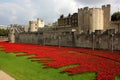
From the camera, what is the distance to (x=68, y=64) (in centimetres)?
2266

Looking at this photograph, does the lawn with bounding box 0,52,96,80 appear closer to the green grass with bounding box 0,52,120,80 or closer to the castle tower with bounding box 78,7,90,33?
the green grass with bounding box 0,52,120,80

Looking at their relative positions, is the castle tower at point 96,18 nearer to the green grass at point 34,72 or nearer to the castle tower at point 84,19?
the castle tower at point 84,19

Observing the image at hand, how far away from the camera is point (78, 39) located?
43.5 m

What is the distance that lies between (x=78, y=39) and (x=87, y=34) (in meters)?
3.05

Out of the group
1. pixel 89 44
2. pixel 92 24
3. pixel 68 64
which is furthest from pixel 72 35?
pixel 68 64

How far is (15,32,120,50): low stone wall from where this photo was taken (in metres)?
35.0

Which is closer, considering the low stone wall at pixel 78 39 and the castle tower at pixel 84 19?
the low stone wall at pixel 78 39

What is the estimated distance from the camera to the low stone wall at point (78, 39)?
35.0 metres

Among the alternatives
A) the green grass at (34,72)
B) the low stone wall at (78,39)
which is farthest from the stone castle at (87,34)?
the green grass at (34,72)

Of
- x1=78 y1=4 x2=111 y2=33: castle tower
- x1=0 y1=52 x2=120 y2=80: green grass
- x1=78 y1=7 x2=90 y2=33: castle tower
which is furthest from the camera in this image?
x1=78 y1=7 x2=90 y2=33: castle tower

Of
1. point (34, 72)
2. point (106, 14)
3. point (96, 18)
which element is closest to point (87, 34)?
point (96, 18)

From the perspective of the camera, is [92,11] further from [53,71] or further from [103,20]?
[53,71]

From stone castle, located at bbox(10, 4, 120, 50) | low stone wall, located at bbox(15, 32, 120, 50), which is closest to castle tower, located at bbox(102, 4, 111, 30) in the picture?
stone castle, located at bbox(10, 4, 120, 50)

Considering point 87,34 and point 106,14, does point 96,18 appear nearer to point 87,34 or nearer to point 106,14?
point 106,14
